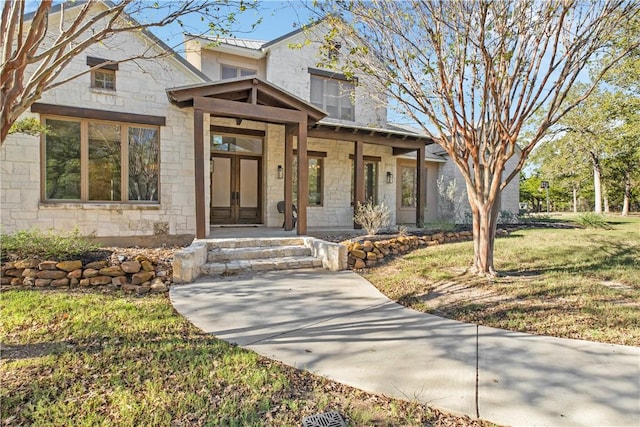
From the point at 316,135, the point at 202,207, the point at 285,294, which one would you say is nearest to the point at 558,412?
the point at 285,294

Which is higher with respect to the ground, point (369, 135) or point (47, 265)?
point (369, 135)

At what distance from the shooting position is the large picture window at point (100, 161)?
7668 mm

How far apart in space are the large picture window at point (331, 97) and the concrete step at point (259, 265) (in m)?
6.72

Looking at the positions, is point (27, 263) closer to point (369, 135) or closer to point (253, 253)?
point (253, 253)

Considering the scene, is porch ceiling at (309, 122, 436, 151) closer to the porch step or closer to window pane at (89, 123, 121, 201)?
the porch step

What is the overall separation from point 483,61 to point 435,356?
14.9ft

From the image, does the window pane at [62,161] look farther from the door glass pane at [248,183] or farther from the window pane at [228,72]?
the window pane at [228,72]

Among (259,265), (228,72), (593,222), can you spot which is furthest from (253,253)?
(593,222)

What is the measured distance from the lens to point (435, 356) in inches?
120

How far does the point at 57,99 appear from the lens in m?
7.54

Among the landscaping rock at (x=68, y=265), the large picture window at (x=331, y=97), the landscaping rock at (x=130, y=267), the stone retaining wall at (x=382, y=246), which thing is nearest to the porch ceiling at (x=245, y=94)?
the large picture window at (x=331, y=97)

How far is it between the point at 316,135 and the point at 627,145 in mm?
18976

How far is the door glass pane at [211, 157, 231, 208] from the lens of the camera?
10781mm

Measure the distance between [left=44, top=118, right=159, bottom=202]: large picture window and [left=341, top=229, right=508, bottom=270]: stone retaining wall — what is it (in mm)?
5045
